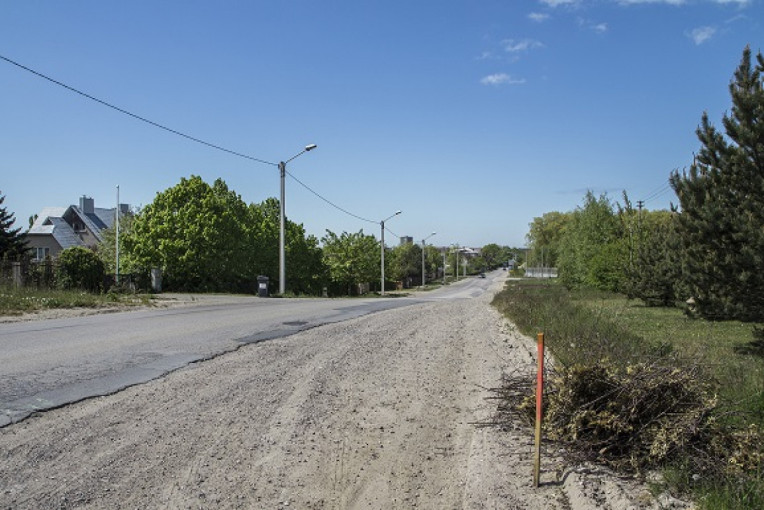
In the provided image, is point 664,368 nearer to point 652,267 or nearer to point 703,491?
point 703,491

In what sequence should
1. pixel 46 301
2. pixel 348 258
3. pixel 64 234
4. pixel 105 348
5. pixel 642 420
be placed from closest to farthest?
pixel 642 420
pixel 105 348
pixel 46 301
pixel 348 258
pixel 64 234

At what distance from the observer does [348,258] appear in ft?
202

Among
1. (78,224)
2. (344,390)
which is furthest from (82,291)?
(78,224)

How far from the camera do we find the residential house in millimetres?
64125

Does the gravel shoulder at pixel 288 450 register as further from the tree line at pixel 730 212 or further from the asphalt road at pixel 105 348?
the tree line at pixel 730 212

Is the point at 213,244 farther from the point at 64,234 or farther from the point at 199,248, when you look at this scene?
the point at 64,234

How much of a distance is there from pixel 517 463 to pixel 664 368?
5.08ft

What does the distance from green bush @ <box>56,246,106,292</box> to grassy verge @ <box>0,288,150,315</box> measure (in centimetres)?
197

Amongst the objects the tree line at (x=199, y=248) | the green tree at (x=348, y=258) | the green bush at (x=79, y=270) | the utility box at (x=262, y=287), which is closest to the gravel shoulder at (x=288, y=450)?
the green bush at (x=79, y=270)

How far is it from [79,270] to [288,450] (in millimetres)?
22212

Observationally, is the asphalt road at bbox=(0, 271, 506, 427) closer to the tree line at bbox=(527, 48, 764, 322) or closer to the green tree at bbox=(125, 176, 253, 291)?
the tree line at bbox=(527, 48, 764, 322)

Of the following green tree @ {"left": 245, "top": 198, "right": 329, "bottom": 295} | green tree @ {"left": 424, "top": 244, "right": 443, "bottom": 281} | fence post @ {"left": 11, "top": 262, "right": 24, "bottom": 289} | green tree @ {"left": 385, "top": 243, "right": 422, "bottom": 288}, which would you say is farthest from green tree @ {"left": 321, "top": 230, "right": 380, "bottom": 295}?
green tree @ {"left": 424, "top": 244, "right": 443, "bottom": 281}

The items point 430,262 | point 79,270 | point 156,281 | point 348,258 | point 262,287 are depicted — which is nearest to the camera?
point 79,270

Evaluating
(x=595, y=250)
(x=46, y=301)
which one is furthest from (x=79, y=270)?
(x=595, y=250)
